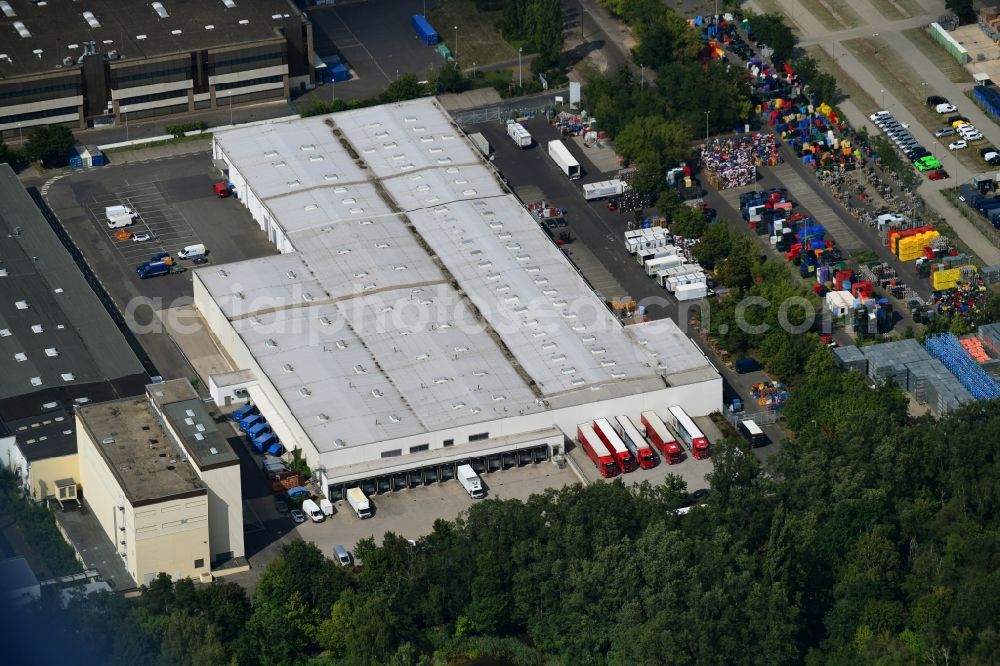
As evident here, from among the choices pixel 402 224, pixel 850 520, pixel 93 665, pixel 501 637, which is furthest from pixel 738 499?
pixel 93 665

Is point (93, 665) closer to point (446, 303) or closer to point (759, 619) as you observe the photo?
point (759, 619)

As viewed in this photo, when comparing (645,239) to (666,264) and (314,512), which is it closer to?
(666,264)

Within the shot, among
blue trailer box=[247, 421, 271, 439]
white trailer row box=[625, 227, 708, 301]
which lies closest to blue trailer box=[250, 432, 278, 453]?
blue trailer box=[247, 421, 271, 439]

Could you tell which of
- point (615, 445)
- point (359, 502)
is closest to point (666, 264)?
point (615, 445)

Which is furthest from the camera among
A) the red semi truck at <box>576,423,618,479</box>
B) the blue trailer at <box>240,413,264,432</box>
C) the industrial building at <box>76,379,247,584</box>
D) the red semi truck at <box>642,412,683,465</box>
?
the blue trailer at <box>240,413,264,432</box>

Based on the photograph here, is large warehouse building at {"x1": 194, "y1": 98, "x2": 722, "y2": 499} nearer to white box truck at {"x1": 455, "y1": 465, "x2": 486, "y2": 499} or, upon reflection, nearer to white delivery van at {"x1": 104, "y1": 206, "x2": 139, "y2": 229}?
white box truck at {"x1": 455, "y1": 465, "x2": 486, "y2": 499}

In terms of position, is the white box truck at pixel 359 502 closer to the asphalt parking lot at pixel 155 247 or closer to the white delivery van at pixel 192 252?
the asphalt parking lot at pixel 155 247
